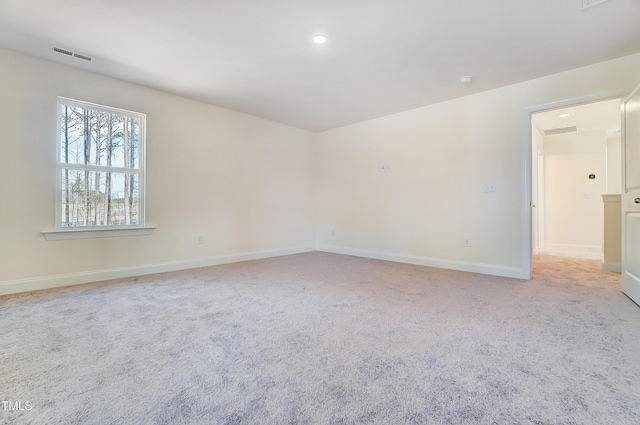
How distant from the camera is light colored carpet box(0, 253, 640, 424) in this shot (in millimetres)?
1164

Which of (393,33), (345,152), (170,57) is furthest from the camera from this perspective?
(345,152)

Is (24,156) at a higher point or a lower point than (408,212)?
higher

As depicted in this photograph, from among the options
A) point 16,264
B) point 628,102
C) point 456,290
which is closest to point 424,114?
point 628,102

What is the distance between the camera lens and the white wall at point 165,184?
283 cm

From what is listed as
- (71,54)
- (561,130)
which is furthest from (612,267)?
(71,54)

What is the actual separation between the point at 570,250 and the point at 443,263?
3.77 m

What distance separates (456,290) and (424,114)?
2.65 meters

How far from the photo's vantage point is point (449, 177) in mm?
4051

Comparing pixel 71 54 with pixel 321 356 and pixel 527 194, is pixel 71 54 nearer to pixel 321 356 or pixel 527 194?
pixel 321 356

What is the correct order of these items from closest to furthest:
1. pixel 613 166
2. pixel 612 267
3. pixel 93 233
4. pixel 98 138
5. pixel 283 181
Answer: pixel 93 233 → pixel 98 138 → pixel 612 267 → pixel 283 181 → pixel 613 166

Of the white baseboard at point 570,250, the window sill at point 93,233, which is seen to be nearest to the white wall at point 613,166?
the white baseboard at point 570,250

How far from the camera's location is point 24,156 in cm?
286

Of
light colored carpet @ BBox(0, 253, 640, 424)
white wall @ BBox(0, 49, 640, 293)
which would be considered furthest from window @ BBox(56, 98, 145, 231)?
light colored carpet @ BBox(0, 253, 640, 424)

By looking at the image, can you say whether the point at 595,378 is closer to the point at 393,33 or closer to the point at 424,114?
the point at 393,33
